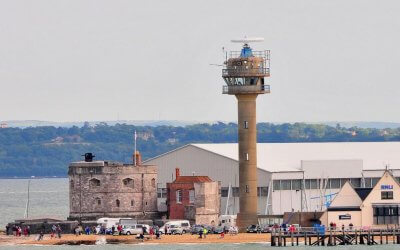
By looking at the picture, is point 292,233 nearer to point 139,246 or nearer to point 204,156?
point 139,246

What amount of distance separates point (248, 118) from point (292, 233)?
1402 cm

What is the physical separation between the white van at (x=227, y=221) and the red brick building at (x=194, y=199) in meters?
2.45

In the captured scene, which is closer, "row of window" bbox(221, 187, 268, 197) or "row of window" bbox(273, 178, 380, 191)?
"row of window" bbox(221, 187, 268, 197)

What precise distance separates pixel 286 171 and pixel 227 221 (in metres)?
9.17

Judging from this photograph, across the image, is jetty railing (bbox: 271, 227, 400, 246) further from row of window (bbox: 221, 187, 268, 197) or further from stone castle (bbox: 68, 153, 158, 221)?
stone castle (bbox: 68, 153, 158, 221)

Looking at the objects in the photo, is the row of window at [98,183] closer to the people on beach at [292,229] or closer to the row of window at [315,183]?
the row of window at [315,183]

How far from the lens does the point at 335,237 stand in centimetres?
11225

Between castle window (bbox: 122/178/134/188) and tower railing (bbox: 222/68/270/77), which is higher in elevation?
tower railing (bbox: 222/68/270/77)

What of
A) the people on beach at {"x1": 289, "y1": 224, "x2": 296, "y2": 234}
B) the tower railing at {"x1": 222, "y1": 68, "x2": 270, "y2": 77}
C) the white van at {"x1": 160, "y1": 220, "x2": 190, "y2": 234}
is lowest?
the people on beach at {"x1": 289, "y1": 224, "x2": 296, "y2": 234}

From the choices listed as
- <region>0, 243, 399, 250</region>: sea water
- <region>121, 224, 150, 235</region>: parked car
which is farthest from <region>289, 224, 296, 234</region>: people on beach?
<region>121, 224, 150, 235</region>: parked car

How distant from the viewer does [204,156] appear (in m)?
138

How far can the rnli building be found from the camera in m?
117

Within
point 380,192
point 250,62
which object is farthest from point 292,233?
point 250,62

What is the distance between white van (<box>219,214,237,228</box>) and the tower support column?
0.78m
